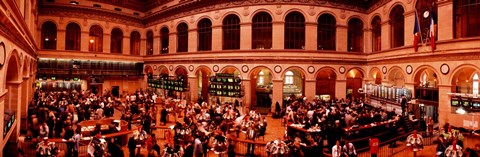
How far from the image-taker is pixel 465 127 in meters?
13.1

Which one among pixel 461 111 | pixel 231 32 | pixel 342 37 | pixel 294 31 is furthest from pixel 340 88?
pixel 231 32

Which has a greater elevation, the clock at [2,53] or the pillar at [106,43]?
the pillar at [106,43]

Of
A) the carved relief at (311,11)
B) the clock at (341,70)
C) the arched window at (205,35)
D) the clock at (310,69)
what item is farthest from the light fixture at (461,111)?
the arched window at (205,35)

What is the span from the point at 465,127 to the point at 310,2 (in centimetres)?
1338

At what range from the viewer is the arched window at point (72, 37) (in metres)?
29.8

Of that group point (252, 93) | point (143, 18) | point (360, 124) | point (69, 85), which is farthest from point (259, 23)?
point (69, 85)

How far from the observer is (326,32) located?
76.2 ft

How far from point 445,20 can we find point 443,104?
467 centimetres

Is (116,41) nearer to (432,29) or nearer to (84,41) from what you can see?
(84,41)

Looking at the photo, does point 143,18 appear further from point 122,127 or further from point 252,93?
point 122,127

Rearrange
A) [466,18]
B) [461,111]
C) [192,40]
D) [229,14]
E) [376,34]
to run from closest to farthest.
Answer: [461,111] → [466,18] → [376,34] → [229,14] → [192,40]

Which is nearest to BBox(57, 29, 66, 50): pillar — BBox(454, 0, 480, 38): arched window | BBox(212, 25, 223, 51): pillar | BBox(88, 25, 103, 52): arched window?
BBox(88, 25, 103, 52): arched window

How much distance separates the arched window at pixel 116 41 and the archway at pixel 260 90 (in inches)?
672

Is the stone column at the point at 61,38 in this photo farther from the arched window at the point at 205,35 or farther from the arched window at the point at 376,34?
the arched window at the point at 376,34
